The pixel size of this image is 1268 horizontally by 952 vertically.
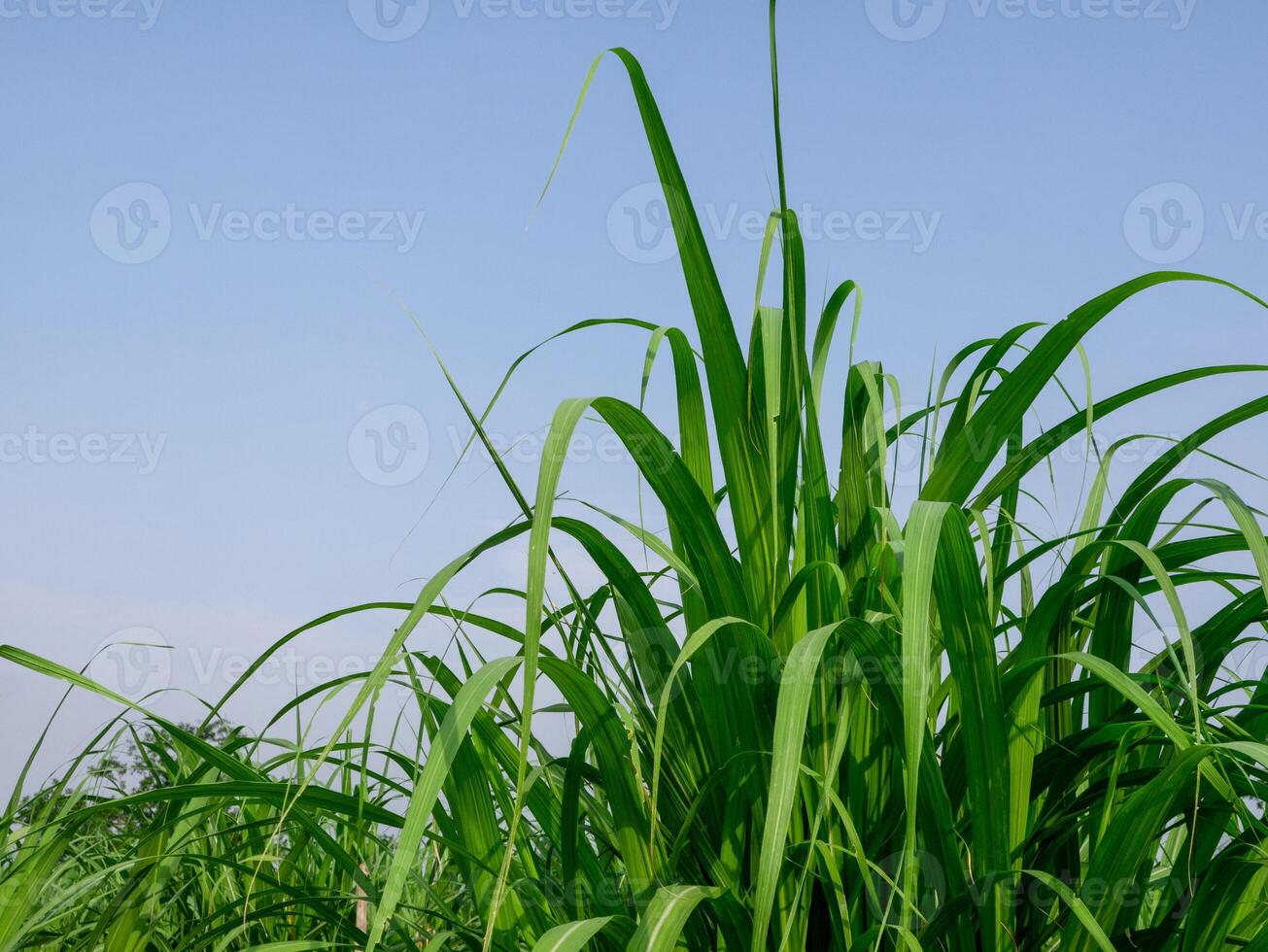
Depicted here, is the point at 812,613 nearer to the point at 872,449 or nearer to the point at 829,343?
the point at 872,449

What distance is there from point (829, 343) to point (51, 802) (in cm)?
118

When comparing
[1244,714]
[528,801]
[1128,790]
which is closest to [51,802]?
[528,801]

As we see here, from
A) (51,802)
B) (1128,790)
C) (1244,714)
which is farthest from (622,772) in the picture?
(51,802)

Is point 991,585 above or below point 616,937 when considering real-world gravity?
above

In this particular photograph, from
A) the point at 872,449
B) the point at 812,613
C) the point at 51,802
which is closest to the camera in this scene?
the point at 812,613

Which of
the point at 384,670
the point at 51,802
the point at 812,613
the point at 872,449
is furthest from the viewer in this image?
the point at 51,802

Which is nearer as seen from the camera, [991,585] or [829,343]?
[991,585]

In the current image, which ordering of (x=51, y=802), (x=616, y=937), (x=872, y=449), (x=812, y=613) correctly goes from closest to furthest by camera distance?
(x=616, y=937) → (x=812, y=613) → (x=872, y=449) → (x=51, y=802)

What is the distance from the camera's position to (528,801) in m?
1.06

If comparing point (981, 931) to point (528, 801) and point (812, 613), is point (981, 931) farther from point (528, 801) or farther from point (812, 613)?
point (528, 801)

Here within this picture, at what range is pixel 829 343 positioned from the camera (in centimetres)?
123

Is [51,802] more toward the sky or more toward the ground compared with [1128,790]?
more toward the sky

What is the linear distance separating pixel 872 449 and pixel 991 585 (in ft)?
0.64

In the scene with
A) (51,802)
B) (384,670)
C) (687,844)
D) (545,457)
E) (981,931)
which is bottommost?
(981,931)
